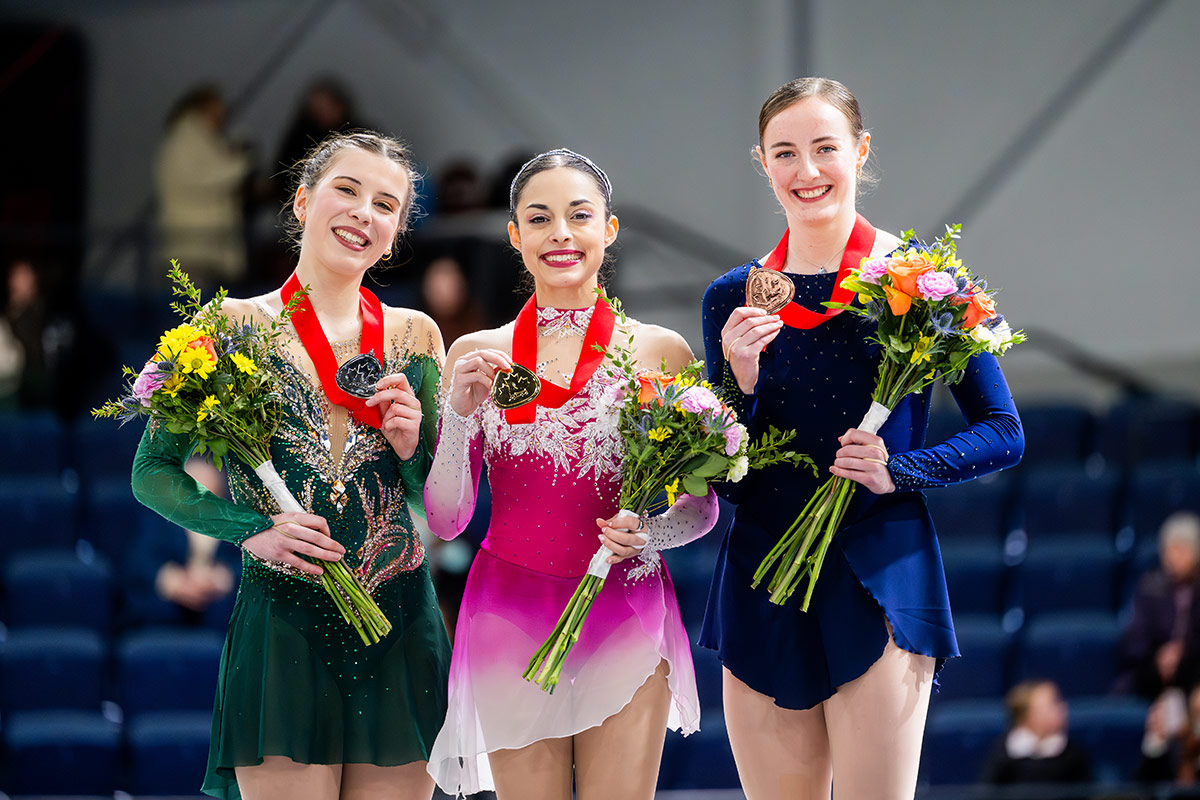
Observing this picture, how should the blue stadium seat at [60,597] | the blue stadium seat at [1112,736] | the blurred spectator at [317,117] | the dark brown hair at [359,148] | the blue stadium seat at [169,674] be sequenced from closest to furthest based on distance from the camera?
the dark brown hair at [359,148]
the blue stadium seat at [1112,736]
the blue stadium seat at [169,674]
the blue stadium seat at [60,597]
the blurred spectator at [317,117]

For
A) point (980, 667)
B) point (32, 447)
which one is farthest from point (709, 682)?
point (32, 447)

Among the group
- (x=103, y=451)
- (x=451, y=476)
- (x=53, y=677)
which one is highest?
(x=103, y=451)

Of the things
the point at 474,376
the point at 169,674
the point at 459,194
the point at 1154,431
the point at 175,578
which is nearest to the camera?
the point at 474,376

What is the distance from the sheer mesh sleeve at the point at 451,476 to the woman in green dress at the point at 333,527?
7 cm

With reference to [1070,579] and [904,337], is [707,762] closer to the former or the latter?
[1070,579]

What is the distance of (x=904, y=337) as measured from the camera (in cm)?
256

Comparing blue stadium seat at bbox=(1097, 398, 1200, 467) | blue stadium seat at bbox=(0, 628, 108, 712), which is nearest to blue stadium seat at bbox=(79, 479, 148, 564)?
blue stadium seat at bbox=(0, 628, 108, 712)

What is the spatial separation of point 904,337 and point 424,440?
1.04 meters

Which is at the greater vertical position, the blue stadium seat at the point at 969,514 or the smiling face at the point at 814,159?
the smiling face at the point at 814,159

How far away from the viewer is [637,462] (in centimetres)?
265

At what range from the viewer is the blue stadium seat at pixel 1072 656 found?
6336mm

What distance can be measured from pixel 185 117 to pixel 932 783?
564 centimetres

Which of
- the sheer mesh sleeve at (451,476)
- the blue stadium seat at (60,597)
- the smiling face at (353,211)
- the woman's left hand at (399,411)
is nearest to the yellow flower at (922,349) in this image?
the sheer mesh sleeve at (451,476)

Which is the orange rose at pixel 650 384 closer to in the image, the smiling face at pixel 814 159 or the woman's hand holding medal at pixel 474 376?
the woman's hand holding medal at pixel 474 376
